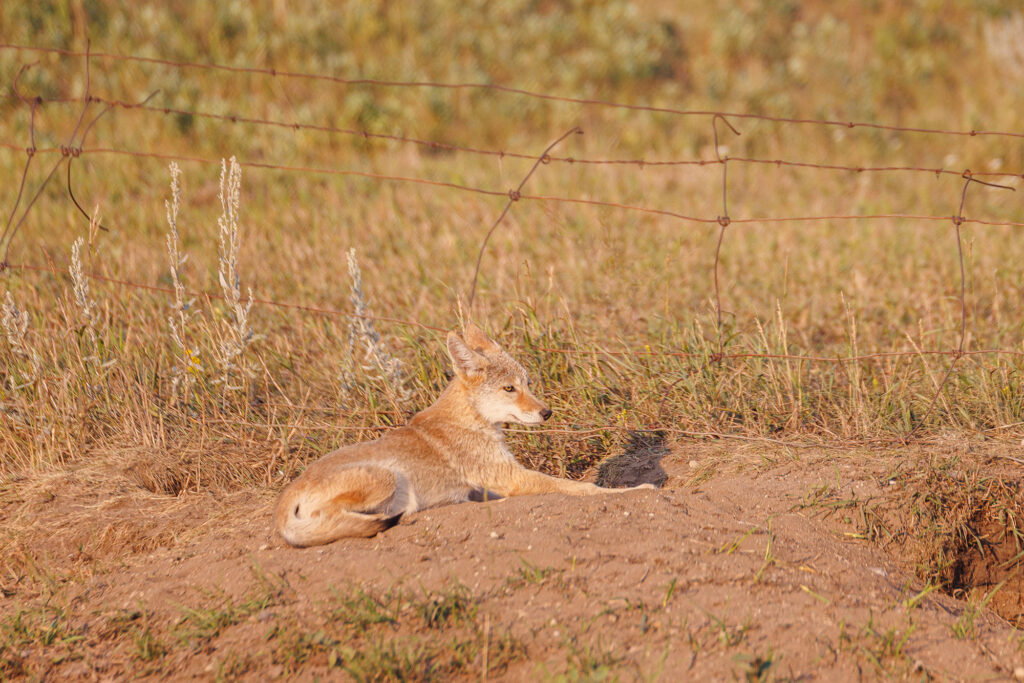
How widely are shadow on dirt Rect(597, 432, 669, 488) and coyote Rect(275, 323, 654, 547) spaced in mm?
504

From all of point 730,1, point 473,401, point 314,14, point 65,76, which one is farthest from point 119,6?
point 473,401

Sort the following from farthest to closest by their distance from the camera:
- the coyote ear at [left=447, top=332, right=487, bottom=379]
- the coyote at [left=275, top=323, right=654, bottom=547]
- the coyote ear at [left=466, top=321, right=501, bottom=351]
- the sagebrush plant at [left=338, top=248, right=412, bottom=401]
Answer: the sagebrush plant at [left=338, top=248, right=412, bottom=401], the coyote ear at [left=466, top=321, right=501, bottom=351], the coyote ear at [left=447, top=332, right=487, bottom=379], the coyote at [left=275, top=323, right=654, bottom=547]

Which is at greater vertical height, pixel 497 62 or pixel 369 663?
pixel 497 62

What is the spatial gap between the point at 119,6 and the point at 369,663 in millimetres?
13708

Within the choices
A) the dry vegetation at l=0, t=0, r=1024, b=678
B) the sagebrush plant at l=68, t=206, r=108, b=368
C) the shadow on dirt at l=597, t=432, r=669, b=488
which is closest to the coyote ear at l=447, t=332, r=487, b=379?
the dry vegetation at l=0, t=0, r=1024, b=678

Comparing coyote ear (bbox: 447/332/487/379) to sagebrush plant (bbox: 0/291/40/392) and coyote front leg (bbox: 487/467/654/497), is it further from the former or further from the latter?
sagebrush plant (bbox: 0/291/40/392)

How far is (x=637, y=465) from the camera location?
500cm

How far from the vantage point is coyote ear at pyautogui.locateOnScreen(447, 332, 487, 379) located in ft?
15.1

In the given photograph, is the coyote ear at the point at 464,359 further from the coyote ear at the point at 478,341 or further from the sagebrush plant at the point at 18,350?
the sagebrush plant at the point at 18,350

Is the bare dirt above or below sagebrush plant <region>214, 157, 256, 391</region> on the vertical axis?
below

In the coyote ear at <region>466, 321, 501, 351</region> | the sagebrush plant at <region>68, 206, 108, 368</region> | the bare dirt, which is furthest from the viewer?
the sagebrush plant at <region>68, 206, 108, 368</region>

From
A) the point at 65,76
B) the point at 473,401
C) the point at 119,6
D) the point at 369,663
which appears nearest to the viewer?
the point at 369,663

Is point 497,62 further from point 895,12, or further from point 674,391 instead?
point 674,391

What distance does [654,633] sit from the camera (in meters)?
3.27
